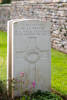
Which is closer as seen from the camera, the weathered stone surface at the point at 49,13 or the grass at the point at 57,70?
the grass at the point at 57,70

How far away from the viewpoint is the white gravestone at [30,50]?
225 inches

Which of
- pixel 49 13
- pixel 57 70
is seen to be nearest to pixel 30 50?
pixel 57 70

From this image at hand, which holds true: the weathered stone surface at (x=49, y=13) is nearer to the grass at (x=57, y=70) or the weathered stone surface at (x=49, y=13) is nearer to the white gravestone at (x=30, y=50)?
the grass at (x=57, y=70)

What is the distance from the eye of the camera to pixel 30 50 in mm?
5781

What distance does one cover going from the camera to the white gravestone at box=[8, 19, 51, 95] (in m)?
5.71

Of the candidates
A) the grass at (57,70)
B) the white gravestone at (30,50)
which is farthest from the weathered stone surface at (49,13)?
the white gravestone at (30,50)

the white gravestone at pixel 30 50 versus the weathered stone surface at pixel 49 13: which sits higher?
the weathered stone surface at pixel 49 13

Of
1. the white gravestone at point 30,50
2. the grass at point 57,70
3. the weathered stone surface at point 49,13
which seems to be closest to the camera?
the white gravestone at point 30,50

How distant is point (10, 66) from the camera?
A: 19.5ft

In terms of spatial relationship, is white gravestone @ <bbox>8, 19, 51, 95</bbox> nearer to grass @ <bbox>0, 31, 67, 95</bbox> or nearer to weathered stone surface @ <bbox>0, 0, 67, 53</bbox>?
grass @ <bbox>0, 31, 67, 95</bbox>

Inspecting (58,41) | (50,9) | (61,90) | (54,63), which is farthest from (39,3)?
(61,90)

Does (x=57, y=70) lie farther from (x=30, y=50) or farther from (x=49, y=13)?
(x=49, y=13)

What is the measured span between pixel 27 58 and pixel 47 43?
1.41 feet

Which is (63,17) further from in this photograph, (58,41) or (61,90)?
(61,90)
